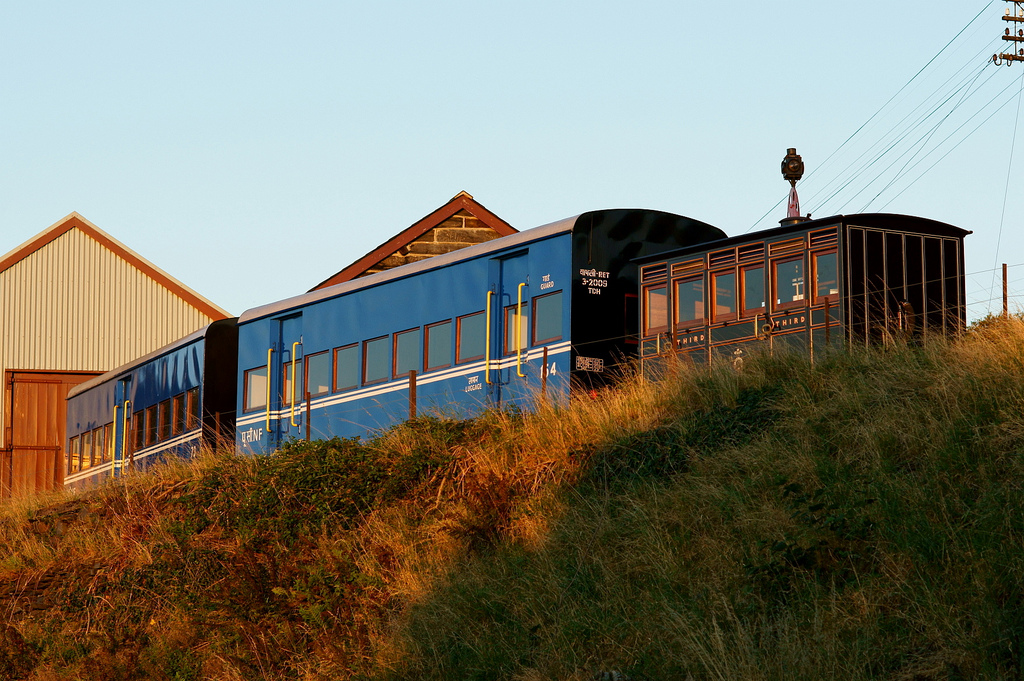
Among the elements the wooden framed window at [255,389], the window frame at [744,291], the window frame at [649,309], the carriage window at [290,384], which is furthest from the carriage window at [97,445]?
the window frame at [744,291]

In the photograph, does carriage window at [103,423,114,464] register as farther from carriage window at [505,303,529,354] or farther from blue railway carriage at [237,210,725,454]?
carriage window at [505,303,529,354]

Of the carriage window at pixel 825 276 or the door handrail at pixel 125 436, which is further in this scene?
the door handrail at pixel 125 436

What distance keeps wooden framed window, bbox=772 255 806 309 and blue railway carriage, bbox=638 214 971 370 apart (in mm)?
13

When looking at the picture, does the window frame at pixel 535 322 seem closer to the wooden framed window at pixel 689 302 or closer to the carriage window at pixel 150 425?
the wooden framed window at pixel 689 302

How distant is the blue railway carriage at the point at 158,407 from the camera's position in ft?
79.0

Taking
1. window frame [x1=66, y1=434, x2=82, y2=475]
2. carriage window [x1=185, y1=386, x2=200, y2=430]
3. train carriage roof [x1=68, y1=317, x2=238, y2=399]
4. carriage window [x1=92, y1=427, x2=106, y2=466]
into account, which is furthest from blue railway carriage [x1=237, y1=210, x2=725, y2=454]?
window frame [x1=66, y1=434, x2=82, y2=475]

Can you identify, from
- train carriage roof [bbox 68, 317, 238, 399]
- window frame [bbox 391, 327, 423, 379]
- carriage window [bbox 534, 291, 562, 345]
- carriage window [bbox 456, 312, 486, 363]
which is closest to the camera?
carriage window [bbox 534, 291, 562, 345]

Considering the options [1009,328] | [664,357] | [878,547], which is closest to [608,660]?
[878,547]

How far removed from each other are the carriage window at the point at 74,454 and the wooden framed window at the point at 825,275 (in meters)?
21.2

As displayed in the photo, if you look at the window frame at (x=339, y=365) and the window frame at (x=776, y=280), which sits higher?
the window frame at (x=776, y=280)

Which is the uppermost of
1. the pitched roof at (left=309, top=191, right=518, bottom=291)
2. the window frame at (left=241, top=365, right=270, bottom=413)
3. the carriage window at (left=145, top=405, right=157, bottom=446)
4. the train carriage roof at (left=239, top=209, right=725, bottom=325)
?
the pitched roof at (left=309, top=191, right=518, bottom=291)

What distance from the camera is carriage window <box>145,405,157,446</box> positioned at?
26202 mm

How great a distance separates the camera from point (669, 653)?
9453 millimetres

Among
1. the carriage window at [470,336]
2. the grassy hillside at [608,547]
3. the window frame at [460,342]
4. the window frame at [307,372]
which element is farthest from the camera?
the window frame at [307,372]
